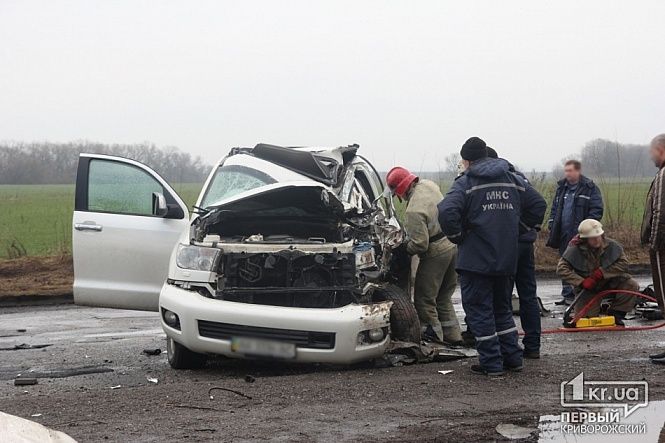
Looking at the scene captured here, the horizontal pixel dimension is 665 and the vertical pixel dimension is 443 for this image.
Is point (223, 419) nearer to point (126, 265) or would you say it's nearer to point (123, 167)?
point (126, 265)

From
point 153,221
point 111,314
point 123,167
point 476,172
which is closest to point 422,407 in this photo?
point 476,172

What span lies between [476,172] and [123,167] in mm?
3873

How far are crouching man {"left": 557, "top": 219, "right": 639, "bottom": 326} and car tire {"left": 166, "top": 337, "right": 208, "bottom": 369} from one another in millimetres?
4230

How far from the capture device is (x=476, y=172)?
23.9 feet

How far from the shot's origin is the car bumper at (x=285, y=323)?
7305 millimetres

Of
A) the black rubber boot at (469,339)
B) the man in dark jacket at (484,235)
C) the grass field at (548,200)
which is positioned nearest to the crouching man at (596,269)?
the black rubber boot at (469,339)

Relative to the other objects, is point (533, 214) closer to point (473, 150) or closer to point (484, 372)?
point (473, 150)

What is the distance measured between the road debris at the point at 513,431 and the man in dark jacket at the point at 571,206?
6.78 m

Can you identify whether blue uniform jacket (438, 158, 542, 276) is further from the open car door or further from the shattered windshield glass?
the open car door

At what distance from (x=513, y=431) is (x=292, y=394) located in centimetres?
174

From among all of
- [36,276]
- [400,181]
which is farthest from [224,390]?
[36,276]

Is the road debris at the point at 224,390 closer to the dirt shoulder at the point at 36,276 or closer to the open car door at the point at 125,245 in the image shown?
the open car door at the point at 125,245

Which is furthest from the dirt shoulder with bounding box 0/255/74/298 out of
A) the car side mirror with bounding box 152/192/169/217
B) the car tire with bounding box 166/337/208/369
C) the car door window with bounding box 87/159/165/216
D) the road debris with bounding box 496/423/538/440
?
the road debris with bounding box 496/423/538/440

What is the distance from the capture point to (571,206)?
1202 cm
